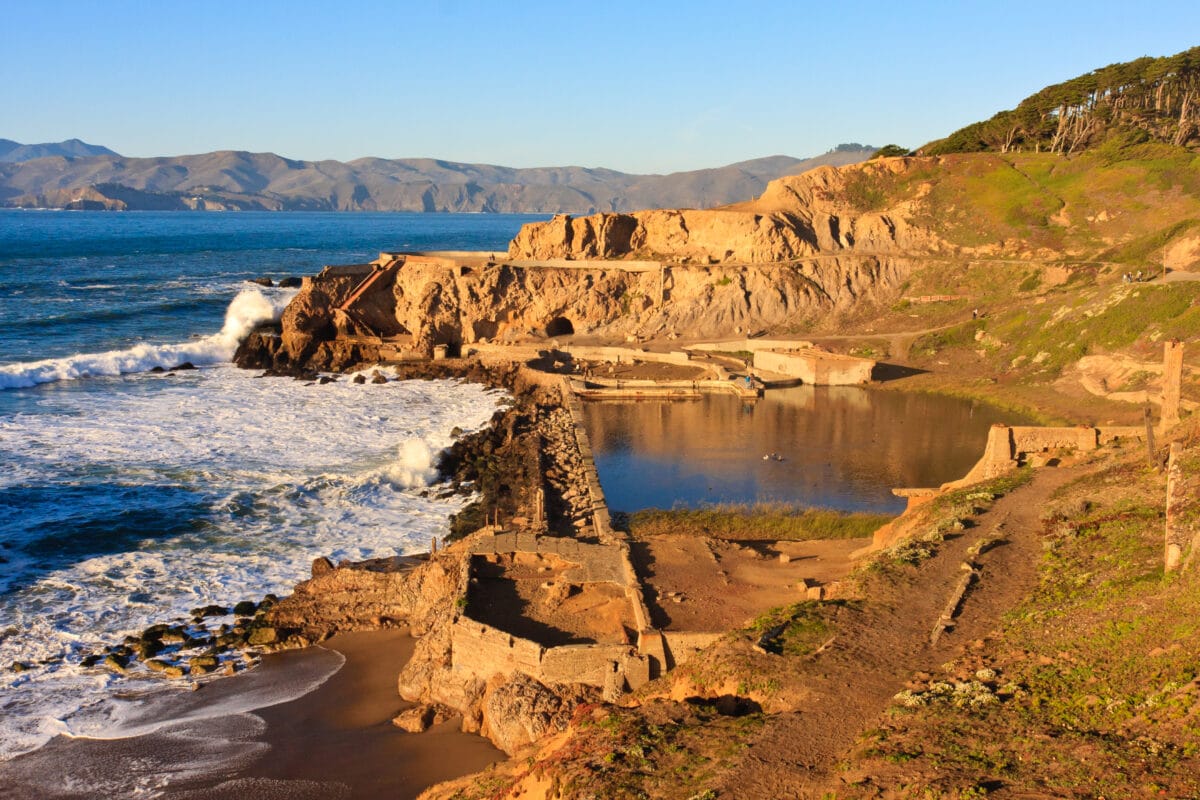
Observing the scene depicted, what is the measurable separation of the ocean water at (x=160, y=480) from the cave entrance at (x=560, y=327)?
923 cm

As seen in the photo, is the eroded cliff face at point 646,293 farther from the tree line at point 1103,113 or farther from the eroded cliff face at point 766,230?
the tree line at point 1103,113

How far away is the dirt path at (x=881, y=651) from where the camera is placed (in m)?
11.2

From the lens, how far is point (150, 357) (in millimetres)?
54906

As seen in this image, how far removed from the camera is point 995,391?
4266 centimetres

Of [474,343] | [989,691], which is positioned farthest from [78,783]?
[474,343]

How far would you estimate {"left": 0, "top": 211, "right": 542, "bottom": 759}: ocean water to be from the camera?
72.8ft

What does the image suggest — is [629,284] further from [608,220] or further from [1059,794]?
[1059,794]

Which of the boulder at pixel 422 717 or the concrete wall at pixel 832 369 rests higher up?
the concrete wall at pixel 832 369

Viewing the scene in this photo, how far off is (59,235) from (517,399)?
385 feet

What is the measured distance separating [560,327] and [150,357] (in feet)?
71.6

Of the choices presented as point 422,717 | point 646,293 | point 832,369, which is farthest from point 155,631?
point 646,293

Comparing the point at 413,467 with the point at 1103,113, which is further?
the point at 1103,113

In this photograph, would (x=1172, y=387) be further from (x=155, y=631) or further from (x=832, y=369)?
(x=155, y=631)

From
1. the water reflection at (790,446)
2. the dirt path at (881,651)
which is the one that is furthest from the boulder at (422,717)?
the water reflection at (790,446)
